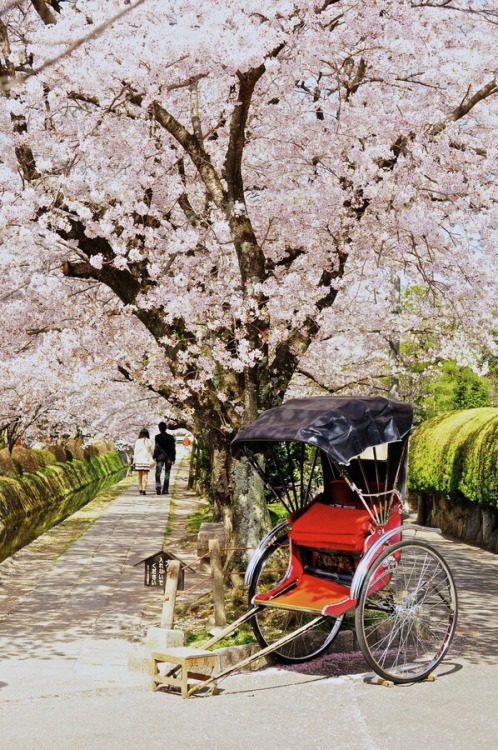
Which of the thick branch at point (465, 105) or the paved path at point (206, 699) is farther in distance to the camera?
the thick branch at point (465, 105)

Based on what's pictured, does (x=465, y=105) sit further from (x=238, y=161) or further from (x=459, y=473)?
(x=459, y=473)

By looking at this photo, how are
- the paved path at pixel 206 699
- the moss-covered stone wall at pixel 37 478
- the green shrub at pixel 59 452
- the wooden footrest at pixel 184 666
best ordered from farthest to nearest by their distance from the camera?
the green shrub at pixel 59 452 → the moss-covered stone wall at pixel 37 478 → the wooden footrest at pixel 184 666 → the paved path at pixel 206 699

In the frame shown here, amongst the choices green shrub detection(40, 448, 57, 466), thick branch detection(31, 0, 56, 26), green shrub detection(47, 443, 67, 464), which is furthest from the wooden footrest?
green shrub detection(47, 443, 67, 464)

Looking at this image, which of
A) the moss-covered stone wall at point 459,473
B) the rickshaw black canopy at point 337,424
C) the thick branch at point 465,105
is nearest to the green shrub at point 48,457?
the moss-covered stone wall at point 459,473

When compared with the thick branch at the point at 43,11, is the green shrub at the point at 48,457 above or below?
below

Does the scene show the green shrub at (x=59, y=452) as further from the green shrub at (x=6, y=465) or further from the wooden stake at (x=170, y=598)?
the wooden stake at (x=170, y=598)


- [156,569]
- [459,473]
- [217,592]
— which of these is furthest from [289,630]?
[459,473]

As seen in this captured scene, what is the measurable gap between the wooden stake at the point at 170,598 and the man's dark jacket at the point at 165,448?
54.9ft

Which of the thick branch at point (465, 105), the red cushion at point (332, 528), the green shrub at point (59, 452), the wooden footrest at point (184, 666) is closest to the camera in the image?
the wooden footrest at point (184, 666)

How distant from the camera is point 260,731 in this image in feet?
17.6

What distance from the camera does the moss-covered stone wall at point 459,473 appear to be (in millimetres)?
13742

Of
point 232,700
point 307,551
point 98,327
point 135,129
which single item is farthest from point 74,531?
point 232,700

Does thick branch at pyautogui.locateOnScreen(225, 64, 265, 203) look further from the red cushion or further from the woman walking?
the woman walking

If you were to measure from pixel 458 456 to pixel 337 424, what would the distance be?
8.72m
